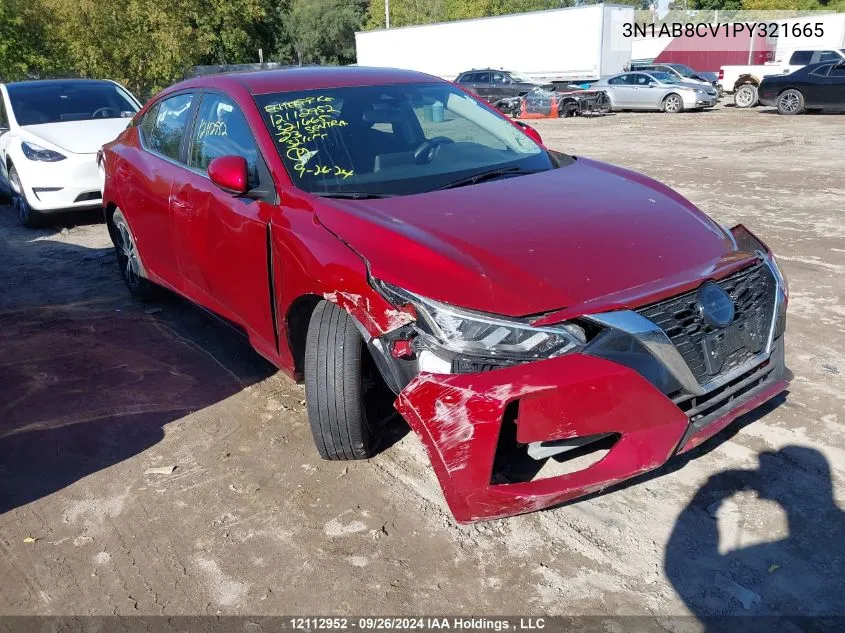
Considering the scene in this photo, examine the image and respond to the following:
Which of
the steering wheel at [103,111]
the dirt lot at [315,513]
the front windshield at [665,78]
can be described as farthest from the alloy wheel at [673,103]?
the dirt lot at [315,513]

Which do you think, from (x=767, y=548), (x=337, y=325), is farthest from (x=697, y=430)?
(x=337, y=325)

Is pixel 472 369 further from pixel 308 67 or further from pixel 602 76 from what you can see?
pixel 602 76

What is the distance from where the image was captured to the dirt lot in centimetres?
261

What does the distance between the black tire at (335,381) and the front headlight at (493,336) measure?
563mm

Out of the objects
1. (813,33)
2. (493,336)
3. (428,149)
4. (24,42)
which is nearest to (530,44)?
(813,33)

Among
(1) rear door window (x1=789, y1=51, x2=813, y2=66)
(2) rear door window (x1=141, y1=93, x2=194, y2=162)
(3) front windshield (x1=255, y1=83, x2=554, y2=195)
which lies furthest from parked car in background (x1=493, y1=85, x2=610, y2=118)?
(3) front windshield (x1=255, y1=83, x2=554, y2=195)

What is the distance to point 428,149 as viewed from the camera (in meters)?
3.86

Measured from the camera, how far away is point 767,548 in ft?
8.93

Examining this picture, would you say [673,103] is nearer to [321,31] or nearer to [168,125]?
[168,125]

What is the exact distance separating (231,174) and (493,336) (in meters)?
1.62

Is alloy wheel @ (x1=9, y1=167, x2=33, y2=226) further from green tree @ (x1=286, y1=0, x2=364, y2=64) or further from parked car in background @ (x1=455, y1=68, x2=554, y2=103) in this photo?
green tree @ (x1=286, y1=0, x2=364, y2=64)

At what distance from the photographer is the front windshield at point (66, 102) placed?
8.66 meters

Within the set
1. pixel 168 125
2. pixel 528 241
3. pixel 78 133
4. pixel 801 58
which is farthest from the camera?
pixel 801 58

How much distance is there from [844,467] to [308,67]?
3.54 meters
